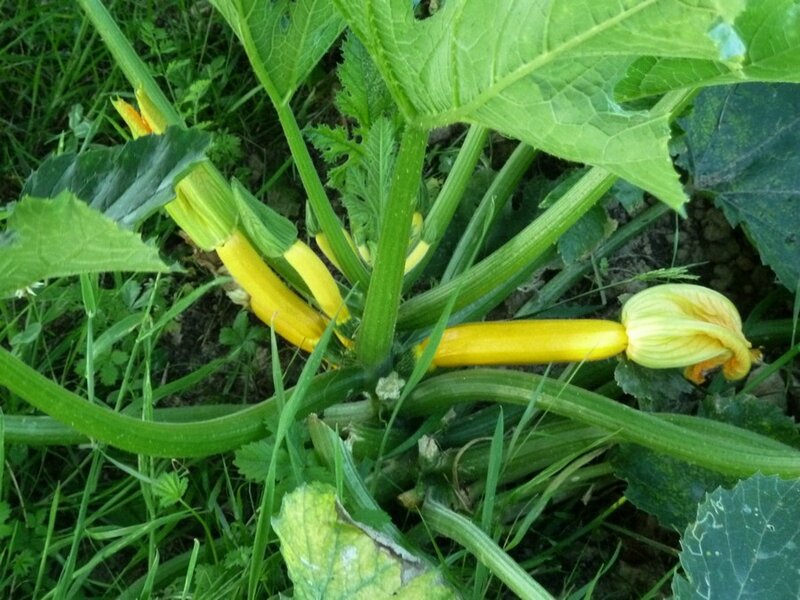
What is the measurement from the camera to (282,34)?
4.80ft

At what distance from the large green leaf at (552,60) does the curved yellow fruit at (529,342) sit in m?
0.69

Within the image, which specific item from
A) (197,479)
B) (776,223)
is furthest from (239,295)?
(776,223)

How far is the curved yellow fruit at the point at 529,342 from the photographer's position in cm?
176

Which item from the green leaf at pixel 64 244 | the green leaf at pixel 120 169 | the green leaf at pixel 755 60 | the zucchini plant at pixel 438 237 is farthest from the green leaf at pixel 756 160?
the green leaf at pixel 64 244

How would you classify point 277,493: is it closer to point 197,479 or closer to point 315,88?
point 197,479

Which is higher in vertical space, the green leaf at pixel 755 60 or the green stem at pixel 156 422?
the green leaf at pixel 755 60

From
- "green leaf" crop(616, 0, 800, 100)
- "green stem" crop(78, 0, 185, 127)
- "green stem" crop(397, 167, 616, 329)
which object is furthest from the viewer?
"green stem" crop(78, 0, 185, 127)

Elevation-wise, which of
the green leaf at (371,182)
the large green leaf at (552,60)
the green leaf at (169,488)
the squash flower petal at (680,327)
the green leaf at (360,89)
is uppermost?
the large green leaf at (552,60)

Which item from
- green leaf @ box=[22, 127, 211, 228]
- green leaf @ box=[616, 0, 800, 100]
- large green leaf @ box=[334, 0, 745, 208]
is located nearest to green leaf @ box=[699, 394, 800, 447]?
green leaf @ box=[616, 0, 800, 100]

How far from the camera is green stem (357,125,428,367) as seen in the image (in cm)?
130

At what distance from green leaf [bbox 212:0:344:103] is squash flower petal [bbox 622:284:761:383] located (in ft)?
2.34

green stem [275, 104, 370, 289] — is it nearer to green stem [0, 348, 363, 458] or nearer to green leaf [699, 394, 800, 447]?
green stem [0, 348, 363, 458]

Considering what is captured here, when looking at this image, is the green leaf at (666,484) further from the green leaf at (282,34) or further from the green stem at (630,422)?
the green leaf at (282,34)

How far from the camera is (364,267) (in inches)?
72.2
